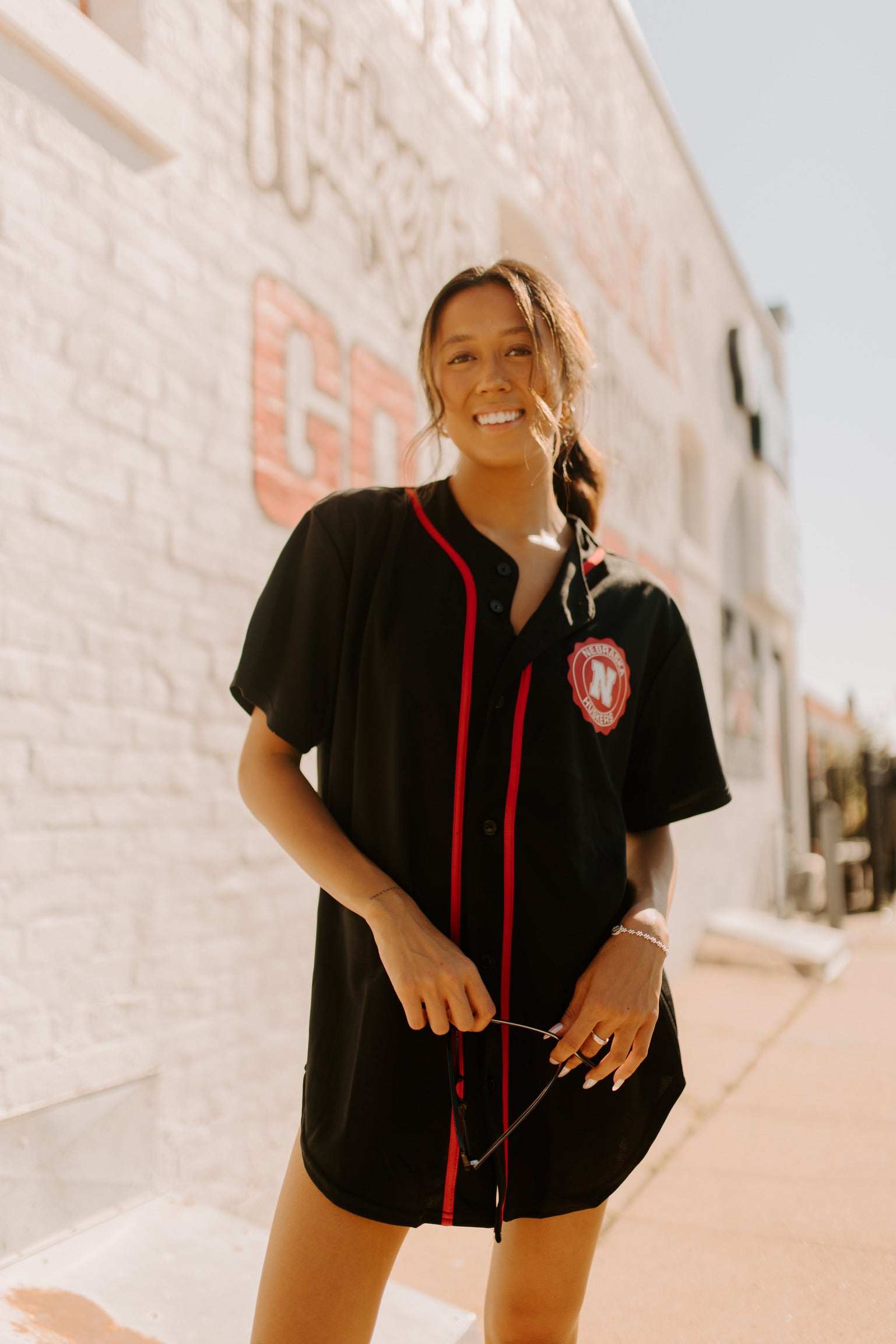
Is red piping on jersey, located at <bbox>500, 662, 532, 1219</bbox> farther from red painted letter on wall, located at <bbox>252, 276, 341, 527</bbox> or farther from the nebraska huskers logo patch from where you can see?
red painted letter on wall, located at <bbox>252, 276, 341, 527</bbox>

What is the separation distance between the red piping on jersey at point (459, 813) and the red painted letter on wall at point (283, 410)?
2.06 meters

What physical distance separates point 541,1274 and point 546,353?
4.12 feet

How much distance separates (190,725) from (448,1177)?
1951mm

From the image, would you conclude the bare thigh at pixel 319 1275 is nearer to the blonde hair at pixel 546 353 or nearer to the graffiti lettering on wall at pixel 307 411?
the blonde hair at pixel 546 353

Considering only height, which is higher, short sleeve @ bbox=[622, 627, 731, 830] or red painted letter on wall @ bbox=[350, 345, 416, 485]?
red painted letter on wall @ bbox=[350, 345, 416, 485]

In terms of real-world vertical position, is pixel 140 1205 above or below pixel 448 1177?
below

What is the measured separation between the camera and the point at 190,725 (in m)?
3.06

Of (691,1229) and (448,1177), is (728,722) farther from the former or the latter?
(448,1177)

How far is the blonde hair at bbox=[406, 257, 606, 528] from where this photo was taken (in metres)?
1.55

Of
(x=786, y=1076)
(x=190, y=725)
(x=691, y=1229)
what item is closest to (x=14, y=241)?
(x=190, y=725)

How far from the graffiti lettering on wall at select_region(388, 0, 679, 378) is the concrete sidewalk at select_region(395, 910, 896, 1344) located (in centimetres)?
474

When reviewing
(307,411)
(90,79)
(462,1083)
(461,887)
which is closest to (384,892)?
(461,887)

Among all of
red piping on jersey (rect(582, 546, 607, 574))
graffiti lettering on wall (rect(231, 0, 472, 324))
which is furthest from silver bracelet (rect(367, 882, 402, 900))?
graffiti lettering on wall (rect(231, 0, 472, 324))

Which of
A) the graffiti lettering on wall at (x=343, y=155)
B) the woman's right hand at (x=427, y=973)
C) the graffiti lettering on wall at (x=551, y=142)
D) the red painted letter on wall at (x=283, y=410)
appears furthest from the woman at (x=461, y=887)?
the graffiti lettering on wall at (x=551, y=142)
